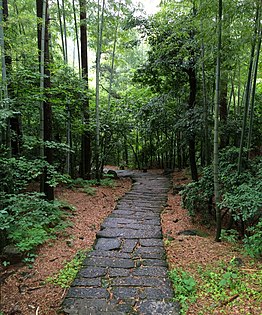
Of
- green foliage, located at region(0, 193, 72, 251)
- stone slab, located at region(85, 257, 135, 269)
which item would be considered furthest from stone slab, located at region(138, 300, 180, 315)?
green foliage, located at region(0, 193, 72, 251)

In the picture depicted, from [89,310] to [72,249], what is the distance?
48.6 inches

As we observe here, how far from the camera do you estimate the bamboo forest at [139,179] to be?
2.31 meters

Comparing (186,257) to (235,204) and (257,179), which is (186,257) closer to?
(235,204)

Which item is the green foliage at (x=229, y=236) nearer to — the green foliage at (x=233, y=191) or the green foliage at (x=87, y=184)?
the green foliage at (x=233, y=191)

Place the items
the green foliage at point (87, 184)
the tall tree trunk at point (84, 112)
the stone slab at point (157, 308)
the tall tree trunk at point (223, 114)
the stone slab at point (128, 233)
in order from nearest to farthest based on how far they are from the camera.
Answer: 1. the stone slab at point (157, 308)
2. the stone slab at point (128, 233)
3. the tall tree trunk at point (223, 114)
4. the green foliage at point (87, 184)
5. the tall tree trunk at point (84, 112)

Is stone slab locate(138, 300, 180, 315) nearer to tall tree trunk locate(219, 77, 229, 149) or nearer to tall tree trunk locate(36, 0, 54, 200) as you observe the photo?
tall tree trunk locate(36, 0, 54, 200)

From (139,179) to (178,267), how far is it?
17.8 feet

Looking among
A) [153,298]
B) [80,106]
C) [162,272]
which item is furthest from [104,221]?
[80,106]

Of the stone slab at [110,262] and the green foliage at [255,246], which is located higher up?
the green foliage at [255,246]

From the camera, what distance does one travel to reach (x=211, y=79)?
5.44 meters

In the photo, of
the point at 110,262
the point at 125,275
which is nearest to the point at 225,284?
the point at 125,275

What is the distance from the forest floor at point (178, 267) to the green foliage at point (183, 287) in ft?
0.13

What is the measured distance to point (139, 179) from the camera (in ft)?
26.3

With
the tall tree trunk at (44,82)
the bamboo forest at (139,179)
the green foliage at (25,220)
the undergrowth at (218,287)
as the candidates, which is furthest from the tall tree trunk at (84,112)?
the undergrowth at (218,287)
